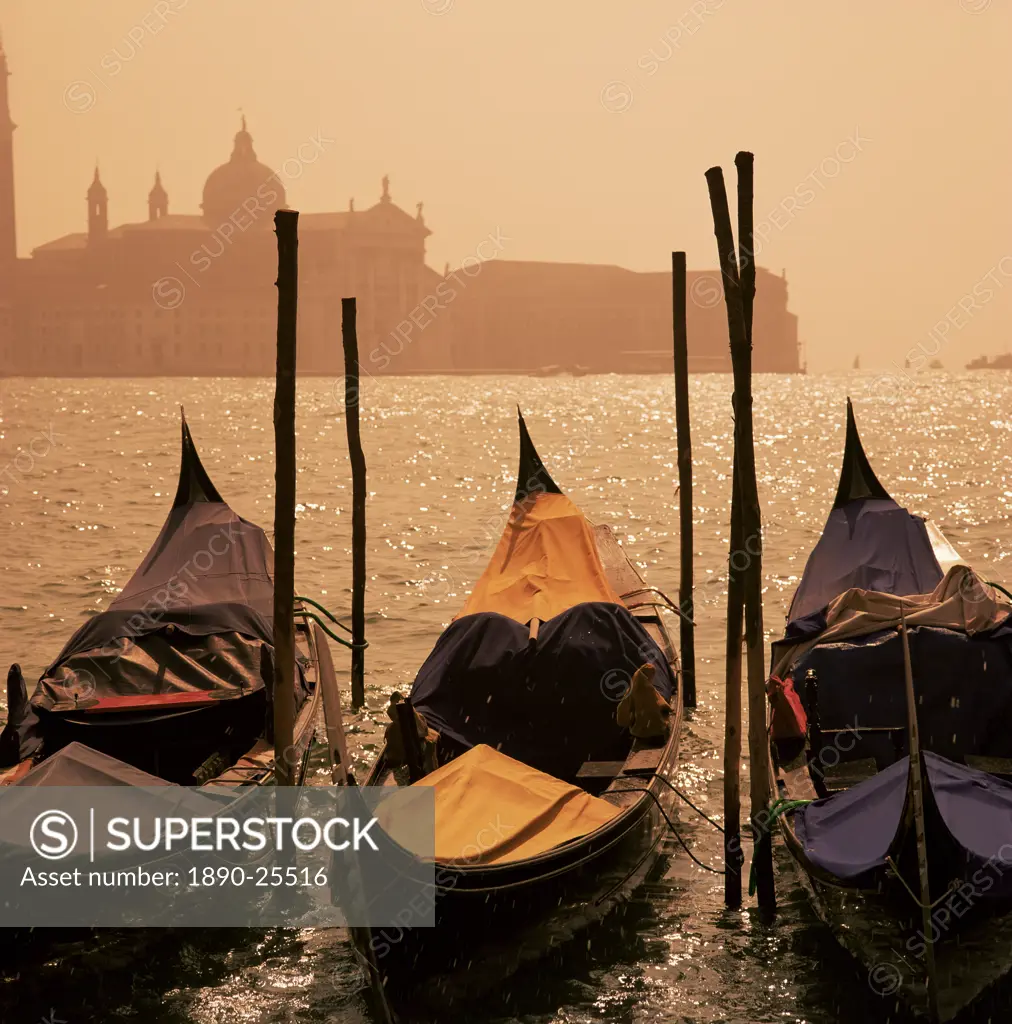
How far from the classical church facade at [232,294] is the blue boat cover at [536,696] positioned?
80802mm

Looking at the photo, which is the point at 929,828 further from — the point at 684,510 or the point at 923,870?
the point at 684,510

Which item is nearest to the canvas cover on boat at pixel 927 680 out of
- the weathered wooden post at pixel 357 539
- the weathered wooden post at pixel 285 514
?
the weathered wooden post at pixel 285 514

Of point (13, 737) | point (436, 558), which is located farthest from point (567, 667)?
point (436, 558)

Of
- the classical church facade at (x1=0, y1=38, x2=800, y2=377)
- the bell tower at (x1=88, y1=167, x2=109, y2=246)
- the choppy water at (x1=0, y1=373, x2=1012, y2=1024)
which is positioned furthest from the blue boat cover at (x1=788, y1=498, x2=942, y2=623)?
the bell tower at (x1=88, y1=167, x2=109, y2=246)

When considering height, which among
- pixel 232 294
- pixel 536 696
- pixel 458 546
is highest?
pixel 232 294

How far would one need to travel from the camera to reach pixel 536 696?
291 inches

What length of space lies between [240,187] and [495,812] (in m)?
100.0

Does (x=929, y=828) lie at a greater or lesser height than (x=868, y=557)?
lesser

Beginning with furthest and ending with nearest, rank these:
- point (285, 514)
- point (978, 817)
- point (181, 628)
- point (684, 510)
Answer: point (684, 510)
point (181, 628)
point (285, 514)
point (978, 817)

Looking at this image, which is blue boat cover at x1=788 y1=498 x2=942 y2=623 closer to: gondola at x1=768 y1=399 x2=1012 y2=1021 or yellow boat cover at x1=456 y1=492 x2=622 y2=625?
gondola at x1=768 y1=399 x2=1012 y2=1021

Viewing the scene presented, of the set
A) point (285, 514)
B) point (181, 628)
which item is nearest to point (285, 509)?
point (285, 514)

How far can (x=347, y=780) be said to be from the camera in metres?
5.67

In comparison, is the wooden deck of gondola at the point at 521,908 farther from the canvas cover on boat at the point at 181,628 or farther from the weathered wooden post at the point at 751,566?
the canvas cover on boat at the point at 181,628

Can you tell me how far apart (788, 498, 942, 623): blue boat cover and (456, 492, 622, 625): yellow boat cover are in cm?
116
